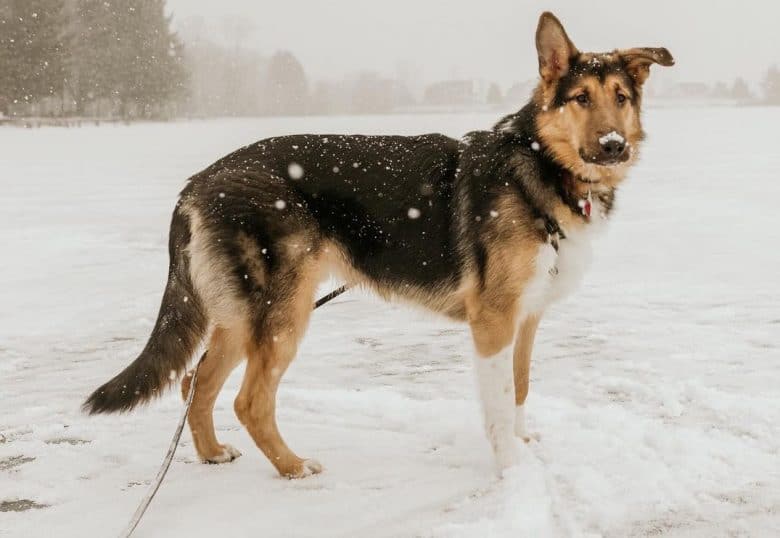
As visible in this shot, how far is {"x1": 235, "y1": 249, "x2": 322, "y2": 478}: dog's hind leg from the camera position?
150 inches

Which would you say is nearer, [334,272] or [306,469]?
[306,469]

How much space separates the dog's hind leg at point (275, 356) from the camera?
12.5ft

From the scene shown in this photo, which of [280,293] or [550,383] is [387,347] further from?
[280,293]

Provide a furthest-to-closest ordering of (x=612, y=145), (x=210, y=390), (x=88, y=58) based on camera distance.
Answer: (x=88, y=58) < (x=210, y=390) < (x=612, y=145)

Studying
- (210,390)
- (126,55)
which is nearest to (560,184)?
(210,390)

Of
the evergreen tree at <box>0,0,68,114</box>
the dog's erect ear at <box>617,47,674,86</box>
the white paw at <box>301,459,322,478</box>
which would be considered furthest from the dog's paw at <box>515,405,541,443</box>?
the evergreen tree at <box>0,0,68,114</box>

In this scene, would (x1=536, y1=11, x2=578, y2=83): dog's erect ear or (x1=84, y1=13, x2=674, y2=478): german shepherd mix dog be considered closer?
(x1=84, y1=13, x2=674, y2=478): german shepherd mix dog

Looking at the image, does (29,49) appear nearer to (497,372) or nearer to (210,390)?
(210,390)

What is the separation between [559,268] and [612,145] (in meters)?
0.70

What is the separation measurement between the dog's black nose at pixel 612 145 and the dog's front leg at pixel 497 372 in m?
0.93

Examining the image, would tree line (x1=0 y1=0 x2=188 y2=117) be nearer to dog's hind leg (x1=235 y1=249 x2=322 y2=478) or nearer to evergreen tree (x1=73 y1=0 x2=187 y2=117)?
evergreen tree (x1=73 y1=0 x2=187 y2=117)

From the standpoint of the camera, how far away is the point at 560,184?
3.94 m

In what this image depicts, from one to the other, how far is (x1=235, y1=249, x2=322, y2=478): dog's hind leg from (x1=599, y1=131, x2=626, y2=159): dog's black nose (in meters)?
1.62

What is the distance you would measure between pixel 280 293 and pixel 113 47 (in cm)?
6623
